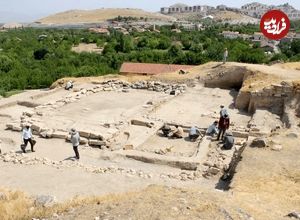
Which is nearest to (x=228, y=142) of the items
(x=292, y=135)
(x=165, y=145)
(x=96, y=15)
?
(x=292, y=135)

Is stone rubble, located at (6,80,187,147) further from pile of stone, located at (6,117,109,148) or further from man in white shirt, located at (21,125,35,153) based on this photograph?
man in white shirt, located at (21,125,35,153)

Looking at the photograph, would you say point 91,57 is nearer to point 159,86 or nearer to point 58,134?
point 159,86

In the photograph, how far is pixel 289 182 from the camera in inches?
352

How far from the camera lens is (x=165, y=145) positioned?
1361 cm

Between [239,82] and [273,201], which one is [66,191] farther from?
[239,82]

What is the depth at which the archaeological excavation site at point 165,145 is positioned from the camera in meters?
7.79

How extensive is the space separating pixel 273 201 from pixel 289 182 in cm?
127

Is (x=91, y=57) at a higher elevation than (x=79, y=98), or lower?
lower

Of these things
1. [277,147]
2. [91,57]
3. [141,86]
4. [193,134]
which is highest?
[277,147]

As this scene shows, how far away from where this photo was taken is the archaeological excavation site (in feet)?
25.5

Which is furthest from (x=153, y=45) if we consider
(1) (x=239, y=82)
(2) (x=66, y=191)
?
(2) (x=66, y=191)

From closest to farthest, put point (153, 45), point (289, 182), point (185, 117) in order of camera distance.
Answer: point (289, 182), point (185, 117), point (153, 45)

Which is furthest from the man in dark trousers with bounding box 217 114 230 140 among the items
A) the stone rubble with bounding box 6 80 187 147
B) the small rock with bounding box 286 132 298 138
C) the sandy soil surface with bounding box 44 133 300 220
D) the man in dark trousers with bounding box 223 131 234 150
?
the sandy soil surface with bounding box 44 133 300 220

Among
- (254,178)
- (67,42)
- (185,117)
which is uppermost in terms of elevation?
(254,178)
